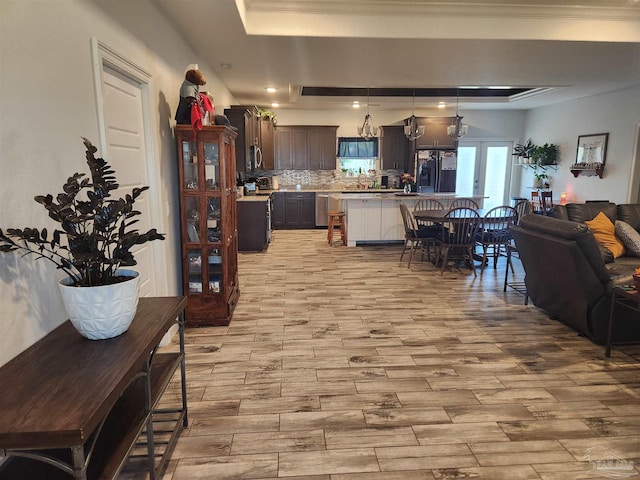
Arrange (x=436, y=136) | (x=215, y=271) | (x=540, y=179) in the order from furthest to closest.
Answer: (x=436, y=136) < (x=540, y=179) < (x=215, y=271)

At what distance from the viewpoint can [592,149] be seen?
7184 mm

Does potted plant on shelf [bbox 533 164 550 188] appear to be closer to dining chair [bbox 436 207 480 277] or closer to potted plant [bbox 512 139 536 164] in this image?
potted plant [bbox 512 139 536 164]

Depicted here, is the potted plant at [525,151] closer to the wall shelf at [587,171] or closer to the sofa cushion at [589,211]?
the wall shelf at [587,171]

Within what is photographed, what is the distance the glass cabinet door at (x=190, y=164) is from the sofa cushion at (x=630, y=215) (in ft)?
14.5

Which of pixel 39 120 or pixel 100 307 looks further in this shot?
pixel 39 120

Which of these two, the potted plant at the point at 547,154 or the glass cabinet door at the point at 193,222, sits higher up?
the potted plant at the point at 547,154

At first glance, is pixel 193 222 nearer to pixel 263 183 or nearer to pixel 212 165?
pixel 212 165

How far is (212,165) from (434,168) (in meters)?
6.48

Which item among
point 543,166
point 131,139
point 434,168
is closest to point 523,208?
point 434,168

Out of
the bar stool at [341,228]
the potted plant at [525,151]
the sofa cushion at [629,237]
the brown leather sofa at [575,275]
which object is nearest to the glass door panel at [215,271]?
the brown leather sofa at [575,275]

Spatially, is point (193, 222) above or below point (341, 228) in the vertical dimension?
above

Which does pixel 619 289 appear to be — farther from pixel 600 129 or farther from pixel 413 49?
pixel 600 129

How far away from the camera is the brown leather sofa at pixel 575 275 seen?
2.97m

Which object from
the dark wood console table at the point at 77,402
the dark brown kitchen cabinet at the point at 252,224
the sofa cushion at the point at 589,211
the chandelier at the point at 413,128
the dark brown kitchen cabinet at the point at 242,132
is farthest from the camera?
the chandelier at the point at 413,128
